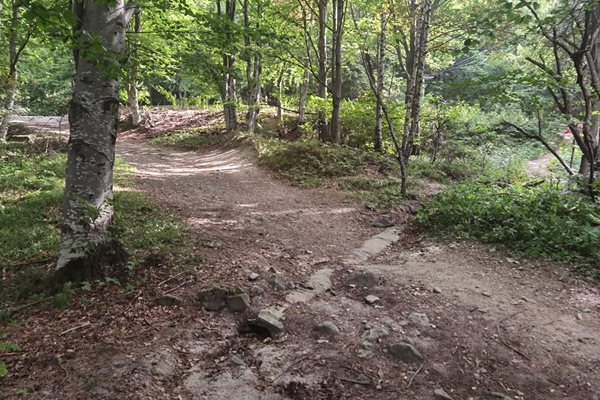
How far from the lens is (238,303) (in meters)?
4.09

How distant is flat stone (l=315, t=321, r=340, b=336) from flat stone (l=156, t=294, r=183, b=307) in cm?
155

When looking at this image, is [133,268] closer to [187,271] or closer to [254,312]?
[187,271]

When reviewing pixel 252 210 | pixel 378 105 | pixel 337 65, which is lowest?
pixel 252 210

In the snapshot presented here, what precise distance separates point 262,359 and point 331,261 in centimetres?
265

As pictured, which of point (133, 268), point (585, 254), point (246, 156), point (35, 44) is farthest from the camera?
point (246, 156)

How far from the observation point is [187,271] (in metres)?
4.79

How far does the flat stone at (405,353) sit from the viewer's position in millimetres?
3439

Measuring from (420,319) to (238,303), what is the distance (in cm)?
201

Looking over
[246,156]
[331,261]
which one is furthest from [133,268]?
[246,156]

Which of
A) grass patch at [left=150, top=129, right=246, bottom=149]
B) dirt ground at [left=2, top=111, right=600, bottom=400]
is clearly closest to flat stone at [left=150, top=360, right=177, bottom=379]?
dirt ground at [left=2, top=111, right=600, bottom=400]

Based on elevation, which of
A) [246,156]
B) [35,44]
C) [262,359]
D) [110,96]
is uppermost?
[35,44]

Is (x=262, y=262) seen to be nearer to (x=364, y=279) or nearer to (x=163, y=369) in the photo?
(x=364, y=279)

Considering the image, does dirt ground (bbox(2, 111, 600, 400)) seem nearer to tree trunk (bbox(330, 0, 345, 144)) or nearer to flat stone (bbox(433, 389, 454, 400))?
flat stone (bbox(433, 389, 454, 400))

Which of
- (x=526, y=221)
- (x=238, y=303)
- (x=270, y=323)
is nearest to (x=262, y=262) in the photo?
(x=238, y=303)
